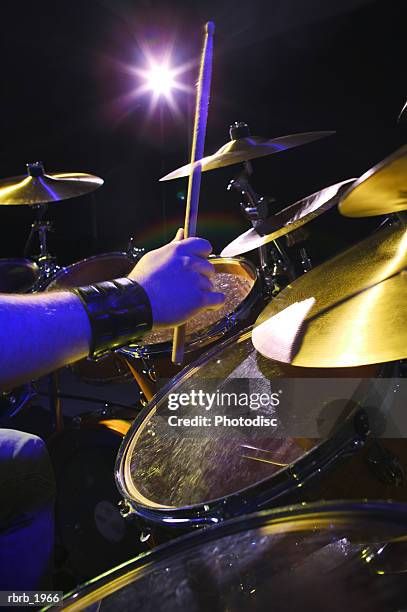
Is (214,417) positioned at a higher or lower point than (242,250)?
lower

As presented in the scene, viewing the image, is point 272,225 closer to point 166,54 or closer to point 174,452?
point 174,452

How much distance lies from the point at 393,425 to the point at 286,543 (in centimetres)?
37

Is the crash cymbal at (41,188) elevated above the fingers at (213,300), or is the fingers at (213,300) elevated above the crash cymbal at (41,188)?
the crash cymbal at (41,188)

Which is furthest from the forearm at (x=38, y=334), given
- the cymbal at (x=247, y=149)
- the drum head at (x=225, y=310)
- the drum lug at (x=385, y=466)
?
the cymbal at (x=247, y=149)

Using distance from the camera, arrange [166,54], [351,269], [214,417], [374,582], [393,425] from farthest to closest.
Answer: [166,54] → [214,417] → [351,269] → [393,425] → [374,582]

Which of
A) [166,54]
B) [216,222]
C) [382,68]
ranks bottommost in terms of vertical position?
[216,222]

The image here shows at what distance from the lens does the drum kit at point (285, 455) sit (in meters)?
0.42

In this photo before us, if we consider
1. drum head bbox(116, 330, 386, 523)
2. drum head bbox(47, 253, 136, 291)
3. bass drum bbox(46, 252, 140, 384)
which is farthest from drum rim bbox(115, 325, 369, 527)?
drum head bbox(47, 253, 136, 291)

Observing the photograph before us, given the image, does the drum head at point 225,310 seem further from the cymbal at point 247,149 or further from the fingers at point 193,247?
the fingers at point 193,247

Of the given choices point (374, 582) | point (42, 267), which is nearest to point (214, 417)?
point (374, 582)

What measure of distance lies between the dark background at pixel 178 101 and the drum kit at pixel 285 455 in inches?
59.3

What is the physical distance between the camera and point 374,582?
15.1 inches

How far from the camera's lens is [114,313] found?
64 centimetres

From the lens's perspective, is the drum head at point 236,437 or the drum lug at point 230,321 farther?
the drum lug at point 230,321
